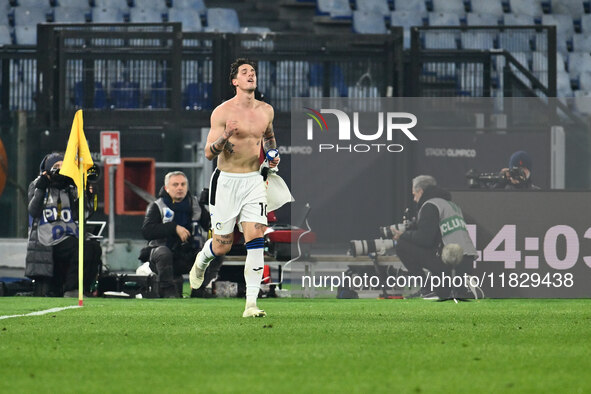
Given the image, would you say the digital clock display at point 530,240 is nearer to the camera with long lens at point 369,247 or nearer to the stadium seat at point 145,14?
the camera with long lens at point 369,247

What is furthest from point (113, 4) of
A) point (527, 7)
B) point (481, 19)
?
point (527, 7)

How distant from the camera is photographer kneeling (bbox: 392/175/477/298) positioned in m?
13.3

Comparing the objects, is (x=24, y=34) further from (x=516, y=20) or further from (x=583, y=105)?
(x=583, y=105)

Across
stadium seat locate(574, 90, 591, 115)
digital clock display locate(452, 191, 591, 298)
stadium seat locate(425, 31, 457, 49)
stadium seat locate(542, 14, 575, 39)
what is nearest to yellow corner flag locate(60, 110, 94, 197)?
digital clock display locate(452, 191, 591, 298)

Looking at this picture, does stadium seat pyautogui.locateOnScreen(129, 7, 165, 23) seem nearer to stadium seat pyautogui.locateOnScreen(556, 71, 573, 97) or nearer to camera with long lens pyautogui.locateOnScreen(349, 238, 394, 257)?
stadium seat pyautogui.locateOnScreen(556, 71, 573, 97)

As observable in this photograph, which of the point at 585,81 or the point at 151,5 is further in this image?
the point at 585,81

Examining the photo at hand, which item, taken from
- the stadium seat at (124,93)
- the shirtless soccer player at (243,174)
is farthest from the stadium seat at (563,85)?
the shirtless soccer player at (243,174)

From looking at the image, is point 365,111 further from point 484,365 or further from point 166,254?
point 484,365

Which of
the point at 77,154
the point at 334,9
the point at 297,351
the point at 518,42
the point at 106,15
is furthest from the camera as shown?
the point at 334,9

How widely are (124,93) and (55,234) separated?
3879 millimetres

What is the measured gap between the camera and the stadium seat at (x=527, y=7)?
27.5m

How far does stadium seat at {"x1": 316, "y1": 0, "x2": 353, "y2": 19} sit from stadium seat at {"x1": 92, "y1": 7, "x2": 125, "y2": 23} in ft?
13.7

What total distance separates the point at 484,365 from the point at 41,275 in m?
9.25

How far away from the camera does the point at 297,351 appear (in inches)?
255
